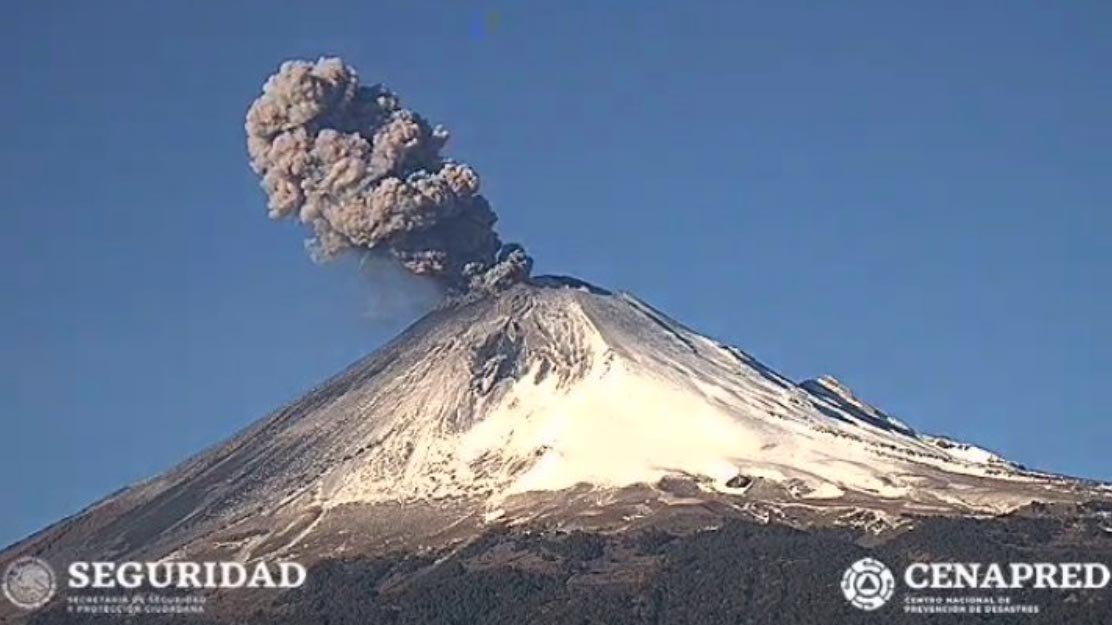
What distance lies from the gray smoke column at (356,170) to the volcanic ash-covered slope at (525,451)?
24.9ft

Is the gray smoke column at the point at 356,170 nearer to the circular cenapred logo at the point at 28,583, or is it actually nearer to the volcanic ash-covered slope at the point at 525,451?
the volcanic ash-covered slope at the point at 525,451

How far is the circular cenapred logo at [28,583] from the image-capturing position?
321ft

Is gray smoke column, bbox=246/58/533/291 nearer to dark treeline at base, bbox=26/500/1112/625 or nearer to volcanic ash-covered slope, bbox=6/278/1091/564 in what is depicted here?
volcanic ash-covered slope, bbox=6/278/1091/564

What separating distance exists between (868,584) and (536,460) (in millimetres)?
28305

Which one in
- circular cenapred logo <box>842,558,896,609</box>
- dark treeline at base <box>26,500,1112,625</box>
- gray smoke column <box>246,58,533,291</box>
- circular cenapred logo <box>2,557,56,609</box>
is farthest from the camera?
gray smoke column <box>246,58,533,291</box>

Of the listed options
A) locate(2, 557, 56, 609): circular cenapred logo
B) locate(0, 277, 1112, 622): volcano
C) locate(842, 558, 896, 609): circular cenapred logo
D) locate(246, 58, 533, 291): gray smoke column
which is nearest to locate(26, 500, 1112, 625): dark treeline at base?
locate(842, 558, 896, 609): circular cenapred logo

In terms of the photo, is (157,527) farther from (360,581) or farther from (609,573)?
(609,573)

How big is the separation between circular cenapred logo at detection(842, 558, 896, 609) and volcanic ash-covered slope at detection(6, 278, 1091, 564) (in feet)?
32.9

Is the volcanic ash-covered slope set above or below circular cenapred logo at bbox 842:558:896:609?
above

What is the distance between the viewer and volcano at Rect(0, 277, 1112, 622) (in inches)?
4050

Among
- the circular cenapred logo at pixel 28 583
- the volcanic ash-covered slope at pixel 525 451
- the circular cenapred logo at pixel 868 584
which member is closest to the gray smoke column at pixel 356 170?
the volcanic ash-covered slope at pixel 525 451

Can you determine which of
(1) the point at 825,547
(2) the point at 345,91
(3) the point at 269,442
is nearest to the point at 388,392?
(3) the point at 269,442

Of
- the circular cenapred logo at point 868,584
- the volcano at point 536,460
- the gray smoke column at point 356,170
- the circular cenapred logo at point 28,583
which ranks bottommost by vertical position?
the circular cenapred logo at point 868,584

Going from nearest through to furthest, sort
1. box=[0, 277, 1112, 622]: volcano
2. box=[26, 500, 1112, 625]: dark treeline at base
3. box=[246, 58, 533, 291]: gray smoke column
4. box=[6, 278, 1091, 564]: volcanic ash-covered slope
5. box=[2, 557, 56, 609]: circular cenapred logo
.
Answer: box=[26, 500, 1112, 625]: dark treeline at base → box=[2, 557, 56, 609]: circular cenapred logo → box=[0, 277, 1112, 622]: volcano → box=[6, 278, 1091, 564]: volcanic ash-covered slope → box=[246, 58, 533, 291]: gray smoke column
